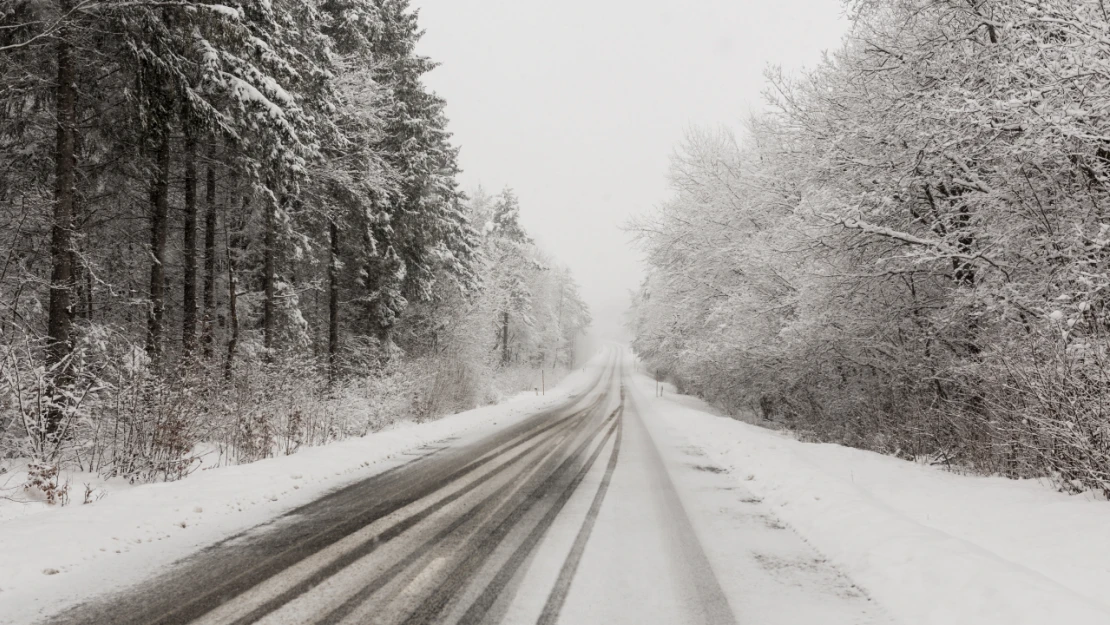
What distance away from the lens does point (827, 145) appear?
9.59 metres

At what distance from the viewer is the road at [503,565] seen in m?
3.65

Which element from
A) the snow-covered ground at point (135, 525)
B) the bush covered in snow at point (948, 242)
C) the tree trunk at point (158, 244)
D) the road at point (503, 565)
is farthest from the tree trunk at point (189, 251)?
the bush covered in snow at point (948, 242)

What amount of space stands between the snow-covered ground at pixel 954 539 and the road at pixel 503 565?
0.33m

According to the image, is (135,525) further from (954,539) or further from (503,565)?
(954,539)

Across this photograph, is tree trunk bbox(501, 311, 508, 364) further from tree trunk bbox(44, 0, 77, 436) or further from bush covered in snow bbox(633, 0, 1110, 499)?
tree trunk bbox(44, 0, 77, 436)

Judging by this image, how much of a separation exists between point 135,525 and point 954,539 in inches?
299

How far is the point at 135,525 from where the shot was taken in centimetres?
511

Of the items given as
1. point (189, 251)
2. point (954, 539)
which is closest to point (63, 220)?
point (189, 251)

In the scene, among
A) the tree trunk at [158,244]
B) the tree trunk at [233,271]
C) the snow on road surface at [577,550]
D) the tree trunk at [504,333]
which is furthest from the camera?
the tree trunk at [504,333]

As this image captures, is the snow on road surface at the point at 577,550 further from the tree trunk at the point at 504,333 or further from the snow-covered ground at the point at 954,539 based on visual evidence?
the tree trunk at the point at 504,333

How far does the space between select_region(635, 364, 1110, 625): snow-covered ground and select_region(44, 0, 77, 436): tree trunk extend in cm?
1042

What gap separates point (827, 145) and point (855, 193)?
1227 mm

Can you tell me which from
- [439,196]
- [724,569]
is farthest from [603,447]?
[439,196]

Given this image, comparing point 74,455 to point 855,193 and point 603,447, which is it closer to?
point 603,447
